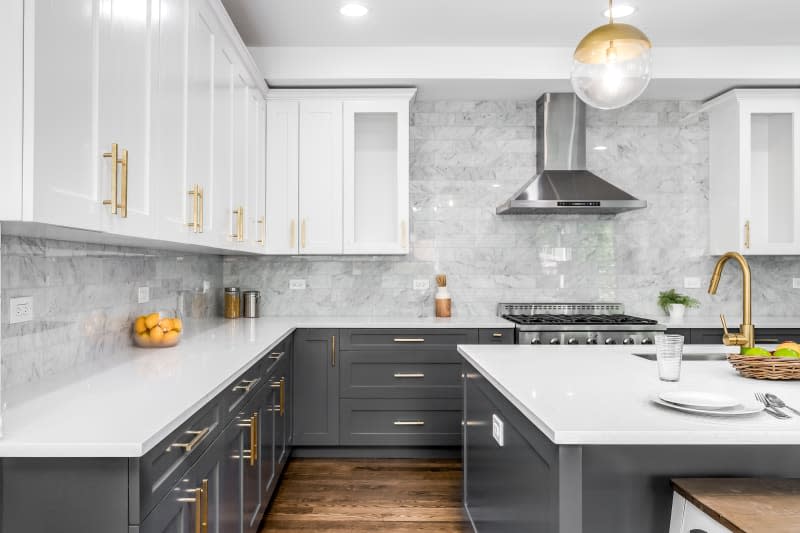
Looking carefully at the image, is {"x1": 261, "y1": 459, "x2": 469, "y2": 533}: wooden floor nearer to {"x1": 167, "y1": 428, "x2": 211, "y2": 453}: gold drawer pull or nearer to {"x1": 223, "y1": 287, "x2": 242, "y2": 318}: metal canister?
{"x1": 223, "y1": 287, "x2": 242, "y2": 318}: metal canister

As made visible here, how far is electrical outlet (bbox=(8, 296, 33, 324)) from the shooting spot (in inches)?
65.4

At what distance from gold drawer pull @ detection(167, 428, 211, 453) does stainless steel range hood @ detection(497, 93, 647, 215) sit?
107 inches

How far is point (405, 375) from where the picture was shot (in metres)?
3.57

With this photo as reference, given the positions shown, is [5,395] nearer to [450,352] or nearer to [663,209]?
[450,352]

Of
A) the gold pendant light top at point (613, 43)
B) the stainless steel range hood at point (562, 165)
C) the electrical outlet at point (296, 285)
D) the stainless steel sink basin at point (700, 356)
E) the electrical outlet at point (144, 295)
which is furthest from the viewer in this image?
the electrical outlet at point (296, 285)

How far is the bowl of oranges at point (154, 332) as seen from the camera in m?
2.38

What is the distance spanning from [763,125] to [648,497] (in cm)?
366

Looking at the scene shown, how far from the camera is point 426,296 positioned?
13.7 ft

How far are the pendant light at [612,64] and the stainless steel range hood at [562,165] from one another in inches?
66.8

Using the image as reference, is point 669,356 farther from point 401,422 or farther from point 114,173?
point 401,422

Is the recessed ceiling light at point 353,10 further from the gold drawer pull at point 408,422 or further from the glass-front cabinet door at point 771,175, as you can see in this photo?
the glass-front cabinet door at point 771,175

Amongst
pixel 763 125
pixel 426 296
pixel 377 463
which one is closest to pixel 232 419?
pixel 377 463

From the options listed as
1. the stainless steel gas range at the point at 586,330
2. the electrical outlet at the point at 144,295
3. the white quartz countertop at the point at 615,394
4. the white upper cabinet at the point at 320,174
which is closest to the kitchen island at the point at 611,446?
the white quartz countertop at the point at 615,394

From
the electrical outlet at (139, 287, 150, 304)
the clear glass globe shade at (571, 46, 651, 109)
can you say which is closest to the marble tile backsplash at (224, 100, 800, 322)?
the electrical outlet at (139, 287, 150, 304)
